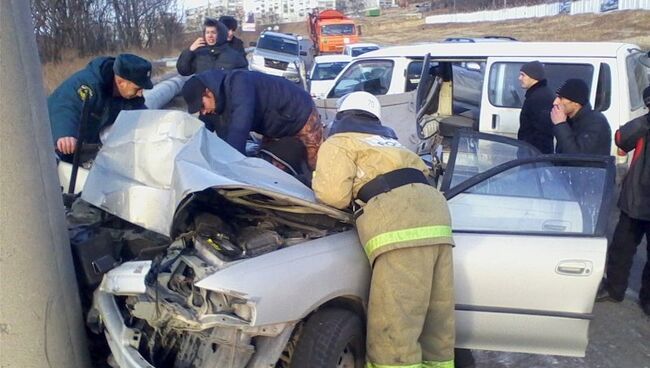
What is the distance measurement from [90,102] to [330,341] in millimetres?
2479

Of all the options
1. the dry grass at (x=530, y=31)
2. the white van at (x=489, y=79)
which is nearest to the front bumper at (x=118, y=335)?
the white van at (x=489, y=79)

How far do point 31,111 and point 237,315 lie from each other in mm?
1170

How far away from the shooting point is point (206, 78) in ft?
14.6

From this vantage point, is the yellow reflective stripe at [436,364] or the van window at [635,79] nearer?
the yellow reflective stripe at [436,364]

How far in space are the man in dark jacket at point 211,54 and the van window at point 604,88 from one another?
383 centimetres

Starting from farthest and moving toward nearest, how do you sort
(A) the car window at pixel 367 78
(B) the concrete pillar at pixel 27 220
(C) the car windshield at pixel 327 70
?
(C) the car windshield at pixel 327 70, (A) the car window at pixel 367 78, (B) the concrete pillar at pixel 27 220

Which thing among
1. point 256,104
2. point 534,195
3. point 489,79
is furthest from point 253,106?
point 489,79

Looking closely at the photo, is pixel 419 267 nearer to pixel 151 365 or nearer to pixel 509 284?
pixel 509 284

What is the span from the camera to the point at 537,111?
20.0 feet

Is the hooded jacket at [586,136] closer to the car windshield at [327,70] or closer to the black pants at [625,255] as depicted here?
the black pants at [625,255]

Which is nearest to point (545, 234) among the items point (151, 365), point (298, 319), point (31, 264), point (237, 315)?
point (298, 319)

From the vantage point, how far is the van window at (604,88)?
277 inches

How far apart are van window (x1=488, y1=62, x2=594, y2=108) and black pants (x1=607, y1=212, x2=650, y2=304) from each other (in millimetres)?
2746

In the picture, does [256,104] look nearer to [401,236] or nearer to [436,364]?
[401,236]
